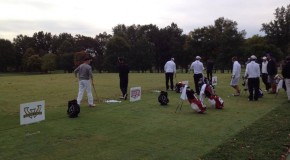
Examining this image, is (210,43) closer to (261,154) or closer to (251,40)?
(251,40)

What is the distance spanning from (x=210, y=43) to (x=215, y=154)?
259 ft

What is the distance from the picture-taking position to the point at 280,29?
283 feet

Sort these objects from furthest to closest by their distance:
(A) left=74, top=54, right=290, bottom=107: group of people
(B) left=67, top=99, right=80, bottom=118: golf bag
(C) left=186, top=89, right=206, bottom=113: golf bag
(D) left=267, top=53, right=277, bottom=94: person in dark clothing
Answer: (D) left=267, top=53, right=277, bottom=94: person in dark clothing → (A) left=74, top=54, right=290, bottom=107: group of people → (C) left=186, top=89, right=206, bottom=113: golf bag → (B) left=67, top=99, right=80, bottom=118: golf bag

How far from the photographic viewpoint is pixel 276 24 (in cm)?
8612

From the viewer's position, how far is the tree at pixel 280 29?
84.9 meters

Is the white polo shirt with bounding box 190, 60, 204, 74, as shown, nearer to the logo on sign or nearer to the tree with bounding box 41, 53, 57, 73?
the logo on sign

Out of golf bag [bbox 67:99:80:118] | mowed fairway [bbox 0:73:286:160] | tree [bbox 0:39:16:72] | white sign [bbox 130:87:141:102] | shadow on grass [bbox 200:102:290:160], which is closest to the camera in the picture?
shadow on grass [bbox 200:102:290:160]

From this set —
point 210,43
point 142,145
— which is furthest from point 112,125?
point 210,43

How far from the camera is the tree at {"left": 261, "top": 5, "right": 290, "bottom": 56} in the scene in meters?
84.9

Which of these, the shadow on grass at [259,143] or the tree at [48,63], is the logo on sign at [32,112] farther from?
the tree at [48,63]

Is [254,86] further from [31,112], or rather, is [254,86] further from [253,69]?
[31,112]

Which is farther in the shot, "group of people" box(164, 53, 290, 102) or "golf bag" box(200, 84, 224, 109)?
"group of people" box(164, 53, 290, 102)

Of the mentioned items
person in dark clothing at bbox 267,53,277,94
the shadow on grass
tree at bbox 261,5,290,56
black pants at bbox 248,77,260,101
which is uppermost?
tree at bbox 261,5,290,56

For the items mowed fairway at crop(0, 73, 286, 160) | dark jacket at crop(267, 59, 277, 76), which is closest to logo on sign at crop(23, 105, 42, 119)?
mowed fairway at crop(0, 73, 286, 160)
